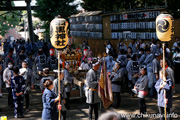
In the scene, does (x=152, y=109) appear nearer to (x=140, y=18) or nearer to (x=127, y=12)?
(x=140, y=18)

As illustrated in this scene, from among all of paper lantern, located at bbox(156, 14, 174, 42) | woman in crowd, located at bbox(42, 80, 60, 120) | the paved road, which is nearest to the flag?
the paved road

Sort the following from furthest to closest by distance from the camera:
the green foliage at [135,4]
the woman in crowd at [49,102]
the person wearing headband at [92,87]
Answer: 1. the green foliage at [135,4]
2. the person wearing headband at [92,87]
3. the woman in crowd at [49,102]

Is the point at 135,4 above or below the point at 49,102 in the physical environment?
above

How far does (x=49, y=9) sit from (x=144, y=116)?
25413 millimetres

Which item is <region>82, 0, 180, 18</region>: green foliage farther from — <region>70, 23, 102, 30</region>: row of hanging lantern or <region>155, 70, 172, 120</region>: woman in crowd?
<region>155, 70, 172, 120</region>: woman in crowd

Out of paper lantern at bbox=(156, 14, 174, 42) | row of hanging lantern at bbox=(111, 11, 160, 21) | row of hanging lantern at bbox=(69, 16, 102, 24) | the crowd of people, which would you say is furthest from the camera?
row of hanging lantern at bbox=(69, 16, 102, 24)

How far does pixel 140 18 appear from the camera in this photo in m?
19.1

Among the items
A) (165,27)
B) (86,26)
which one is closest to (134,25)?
(86,26)

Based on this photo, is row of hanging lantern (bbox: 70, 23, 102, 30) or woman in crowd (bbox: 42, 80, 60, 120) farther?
row of hanging lantern (bbox: 70, 23, 102, 30)

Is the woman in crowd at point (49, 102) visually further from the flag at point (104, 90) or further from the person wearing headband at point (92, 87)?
the flag at point (104, 90)

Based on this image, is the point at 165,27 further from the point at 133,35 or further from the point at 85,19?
the point at 85,19

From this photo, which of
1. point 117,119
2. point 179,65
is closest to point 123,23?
point 179,65

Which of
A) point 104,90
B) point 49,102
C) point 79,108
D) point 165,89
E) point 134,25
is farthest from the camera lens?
point 134,25

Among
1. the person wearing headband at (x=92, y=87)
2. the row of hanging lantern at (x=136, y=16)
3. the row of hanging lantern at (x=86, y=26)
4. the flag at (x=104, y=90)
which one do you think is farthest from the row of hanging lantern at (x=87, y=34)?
the person wearing headband at (x=92, y=87)
